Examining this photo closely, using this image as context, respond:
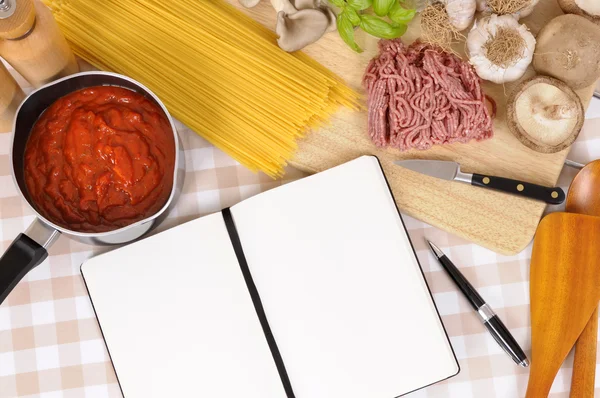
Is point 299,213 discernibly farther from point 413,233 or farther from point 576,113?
point 576,113

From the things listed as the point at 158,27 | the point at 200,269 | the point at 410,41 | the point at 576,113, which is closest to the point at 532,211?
the point at 576,113

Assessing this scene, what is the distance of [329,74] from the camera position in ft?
3.89

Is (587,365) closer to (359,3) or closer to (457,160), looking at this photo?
(457,160)

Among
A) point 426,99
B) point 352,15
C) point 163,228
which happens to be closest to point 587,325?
point 426,99

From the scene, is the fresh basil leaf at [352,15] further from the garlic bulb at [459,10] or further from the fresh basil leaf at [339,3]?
the garlic bulb at [459,10]

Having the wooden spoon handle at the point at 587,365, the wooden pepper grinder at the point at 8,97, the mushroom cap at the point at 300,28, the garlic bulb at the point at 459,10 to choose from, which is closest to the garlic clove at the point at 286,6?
the mushroom cap at the point at 300,28

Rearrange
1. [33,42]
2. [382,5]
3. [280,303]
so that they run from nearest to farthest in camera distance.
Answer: [33,42] < [382,5] < [280,303]

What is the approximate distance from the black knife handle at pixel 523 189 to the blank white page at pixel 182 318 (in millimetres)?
514

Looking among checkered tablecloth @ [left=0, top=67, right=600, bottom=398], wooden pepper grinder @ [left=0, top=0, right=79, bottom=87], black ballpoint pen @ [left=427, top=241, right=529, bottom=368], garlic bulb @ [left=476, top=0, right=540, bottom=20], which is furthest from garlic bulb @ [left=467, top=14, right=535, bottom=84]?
wooden pepper grinder @ [left=0, top=0, right=79, bottom=87]

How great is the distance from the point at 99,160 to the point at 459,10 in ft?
2.32

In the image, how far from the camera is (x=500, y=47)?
3.54ft

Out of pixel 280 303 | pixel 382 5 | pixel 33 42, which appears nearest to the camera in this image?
pixel 33 42

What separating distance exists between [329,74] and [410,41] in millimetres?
177

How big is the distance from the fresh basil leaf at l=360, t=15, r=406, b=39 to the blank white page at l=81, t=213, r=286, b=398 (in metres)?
0.45
